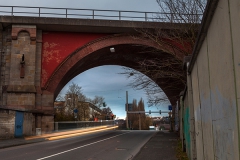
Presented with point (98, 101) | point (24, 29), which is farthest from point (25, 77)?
point (98, 101)

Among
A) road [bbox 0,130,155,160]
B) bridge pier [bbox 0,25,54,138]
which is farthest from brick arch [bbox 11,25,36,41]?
road [bbox 0,130,155,160]

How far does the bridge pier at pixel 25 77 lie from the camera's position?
2181 cm

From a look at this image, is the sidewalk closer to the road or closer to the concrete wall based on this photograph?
the road

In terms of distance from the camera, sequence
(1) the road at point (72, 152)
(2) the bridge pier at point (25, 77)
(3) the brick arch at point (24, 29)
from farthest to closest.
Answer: (3) the brick arch at point (24, 29) < (2) the bridge pier at point (25, 77) < (1) the road at point (72, 152)

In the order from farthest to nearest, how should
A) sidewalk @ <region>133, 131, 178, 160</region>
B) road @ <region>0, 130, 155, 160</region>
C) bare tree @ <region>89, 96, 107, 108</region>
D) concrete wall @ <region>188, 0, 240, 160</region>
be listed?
bare tree @ <region>89, 96, 107, 108</region> < road @ <region>0, 130, 155, 160</region> < sidewalk @ <region>133, 131, 178, 160</region> < concrete wall @ <region>188, 0, 240, 160</region>

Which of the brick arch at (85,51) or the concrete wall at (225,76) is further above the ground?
the brick arch at (85,51)

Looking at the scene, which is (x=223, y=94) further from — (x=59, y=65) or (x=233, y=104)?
(x=59, y=65)

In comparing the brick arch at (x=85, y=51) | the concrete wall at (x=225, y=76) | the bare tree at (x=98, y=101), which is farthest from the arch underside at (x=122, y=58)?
the bare tree at (x=98, y=101)

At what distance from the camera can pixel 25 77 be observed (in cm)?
2228

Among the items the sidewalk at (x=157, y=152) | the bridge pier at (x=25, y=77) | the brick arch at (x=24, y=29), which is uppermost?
the brick arch at (x=24, y=29)

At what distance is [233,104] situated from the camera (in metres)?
2.93

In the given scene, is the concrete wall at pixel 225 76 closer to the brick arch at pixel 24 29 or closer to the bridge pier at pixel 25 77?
the bridge pier at pixel 25 77

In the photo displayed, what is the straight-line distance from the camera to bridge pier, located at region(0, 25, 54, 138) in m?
21.8

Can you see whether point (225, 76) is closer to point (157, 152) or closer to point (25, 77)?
point (157, 152)
